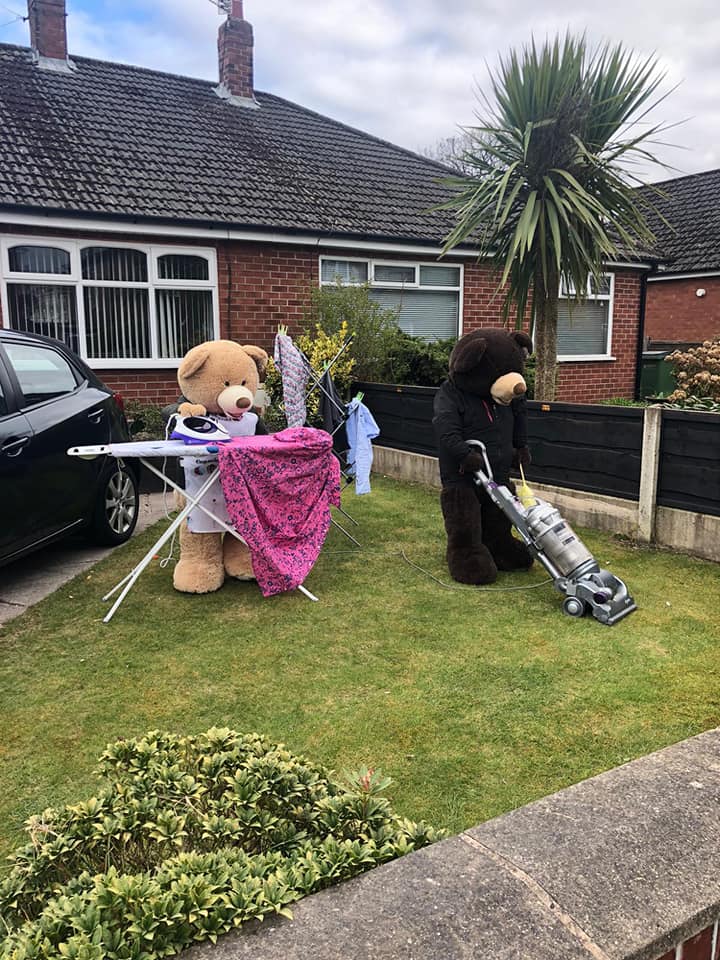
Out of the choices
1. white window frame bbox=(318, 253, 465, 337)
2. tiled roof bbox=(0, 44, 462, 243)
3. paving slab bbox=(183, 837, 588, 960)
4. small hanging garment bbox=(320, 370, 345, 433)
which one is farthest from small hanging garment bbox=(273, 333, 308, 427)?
white window frame bbox=(318, 253, 465, 337)

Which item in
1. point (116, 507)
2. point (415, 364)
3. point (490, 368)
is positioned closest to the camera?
point (490, 368)

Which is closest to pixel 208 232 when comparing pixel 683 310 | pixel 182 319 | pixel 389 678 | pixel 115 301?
pixel 182 319

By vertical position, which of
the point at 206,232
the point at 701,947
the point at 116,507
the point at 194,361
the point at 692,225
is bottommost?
the point at 116,507

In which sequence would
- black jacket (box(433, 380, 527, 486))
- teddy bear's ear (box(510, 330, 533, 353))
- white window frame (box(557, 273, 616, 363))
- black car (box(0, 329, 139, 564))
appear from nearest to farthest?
black car (box(0, 329, 139, 564)) < black jacket (box(433, 380, 527, 486)) < teddy bear's ear (box(510, 330, 533, 353)) < white window frame (box(557, 273, 616, 363))

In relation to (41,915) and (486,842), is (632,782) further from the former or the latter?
(41,915)

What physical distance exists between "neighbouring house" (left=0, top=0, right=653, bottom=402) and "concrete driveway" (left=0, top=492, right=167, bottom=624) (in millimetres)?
4542

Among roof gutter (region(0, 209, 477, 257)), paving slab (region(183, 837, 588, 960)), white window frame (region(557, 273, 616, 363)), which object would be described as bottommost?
paving slab (region(183, 837, 588, 960))

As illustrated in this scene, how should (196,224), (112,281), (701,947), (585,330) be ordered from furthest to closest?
(585,330) → (196,224) → (112,281) → (701,947)

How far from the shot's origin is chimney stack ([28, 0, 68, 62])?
41.9ft

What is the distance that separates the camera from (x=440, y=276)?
13.0 meters

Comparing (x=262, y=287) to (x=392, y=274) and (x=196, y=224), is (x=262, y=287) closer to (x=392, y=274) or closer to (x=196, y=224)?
(x=196, y=224)

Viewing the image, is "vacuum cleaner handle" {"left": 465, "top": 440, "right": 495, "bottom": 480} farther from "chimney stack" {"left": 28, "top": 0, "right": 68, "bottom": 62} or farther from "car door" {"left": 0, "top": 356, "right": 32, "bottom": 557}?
"chimney stack" {"left": 28, "top": 0, "right": 68, "bottom": 62}

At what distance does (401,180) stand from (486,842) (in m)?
13.7

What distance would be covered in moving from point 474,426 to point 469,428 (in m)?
0.04
